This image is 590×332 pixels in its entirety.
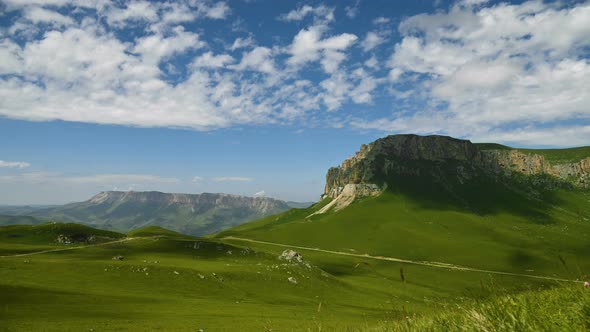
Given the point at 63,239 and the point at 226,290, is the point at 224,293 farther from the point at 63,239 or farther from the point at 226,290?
the point at 63,239

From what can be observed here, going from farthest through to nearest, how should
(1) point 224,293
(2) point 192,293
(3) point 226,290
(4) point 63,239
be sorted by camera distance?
(4) point 63,239 < (3) point 226,290 < (1) point 224,293 < (2) point 192,293

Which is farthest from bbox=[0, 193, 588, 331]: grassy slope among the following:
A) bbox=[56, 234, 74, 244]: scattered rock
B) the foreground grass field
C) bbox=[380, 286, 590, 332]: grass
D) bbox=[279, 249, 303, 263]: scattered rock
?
bbox=[279, 249, 303, 263]: scattered rock

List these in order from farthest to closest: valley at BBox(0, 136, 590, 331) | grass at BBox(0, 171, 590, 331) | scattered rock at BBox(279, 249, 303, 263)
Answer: scattered rock at BBox(279, 249, 303, 263) → valley at BBox(0, 136, 590, 331) → grass at BBox(0, 171, 590, 331)

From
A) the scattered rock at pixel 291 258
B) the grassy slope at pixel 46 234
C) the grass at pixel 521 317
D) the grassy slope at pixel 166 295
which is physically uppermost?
the grass at pixel 521 317

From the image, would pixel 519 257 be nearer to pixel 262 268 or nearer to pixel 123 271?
pixel 262 268

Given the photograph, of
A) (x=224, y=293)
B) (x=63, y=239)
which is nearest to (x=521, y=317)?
(x=224, y=293)

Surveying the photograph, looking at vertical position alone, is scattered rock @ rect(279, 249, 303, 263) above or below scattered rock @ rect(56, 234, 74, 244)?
below

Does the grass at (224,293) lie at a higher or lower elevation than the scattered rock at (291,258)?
higher

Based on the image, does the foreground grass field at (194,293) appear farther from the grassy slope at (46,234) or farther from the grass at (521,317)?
the grassy slope at (46,234)

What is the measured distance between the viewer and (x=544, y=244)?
19300cm

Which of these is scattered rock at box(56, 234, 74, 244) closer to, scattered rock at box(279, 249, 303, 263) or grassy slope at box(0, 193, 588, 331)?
grassy slope at box(0, 193, 588, 331)

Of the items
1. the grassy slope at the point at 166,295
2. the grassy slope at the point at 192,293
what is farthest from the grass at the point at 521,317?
the grassy slope at the point at 166,295

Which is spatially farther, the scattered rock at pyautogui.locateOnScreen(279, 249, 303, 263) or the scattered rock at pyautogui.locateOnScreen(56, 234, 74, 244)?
the scattered rock at pyautogui.locateOnScreen(56, 234, 74, 244)

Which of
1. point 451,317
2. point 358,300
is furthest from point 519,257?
point 451,317
